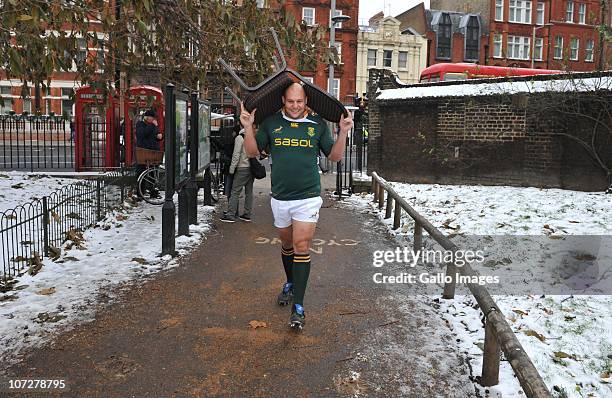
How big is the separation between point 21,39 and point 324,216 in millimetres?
7011

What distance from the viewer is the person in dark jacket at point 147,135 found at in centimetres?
1209

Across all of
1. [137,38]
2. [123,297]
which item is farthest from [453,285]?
[137,38]

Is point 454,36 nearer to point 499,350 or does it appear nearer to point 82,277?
point 82,277

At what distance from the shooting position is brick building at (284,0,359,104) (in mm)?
48562

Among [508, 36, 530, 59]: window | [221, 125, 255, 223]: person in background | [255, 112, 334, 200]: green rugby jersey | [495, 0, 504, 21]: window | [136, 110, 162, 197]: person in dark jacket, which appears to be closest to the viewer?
[255, 112, 334, 200]: green rugby jersey

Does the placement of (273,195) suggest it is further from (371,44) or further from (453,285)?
(371,44)

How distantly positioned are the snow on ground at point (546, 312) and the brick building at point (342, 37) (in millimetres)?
39463

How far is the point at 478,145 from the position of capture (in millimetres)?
14875

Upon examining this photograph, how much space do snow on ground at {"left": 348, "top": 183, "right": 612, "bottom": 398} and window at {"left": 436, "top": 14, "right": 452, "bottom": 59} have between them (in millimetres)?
46342

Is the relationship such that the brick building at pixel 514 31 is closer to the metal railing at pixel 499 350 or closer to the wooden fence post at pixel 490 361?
the metal railing at pixel 499 350

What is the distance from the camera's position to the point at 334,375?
4.05 metres

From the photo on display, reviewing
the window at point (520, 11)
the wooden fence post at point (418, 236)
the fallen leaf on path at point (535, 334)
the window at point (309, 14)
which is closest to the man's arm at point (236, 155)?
the wooden fence post at point (418, 236)

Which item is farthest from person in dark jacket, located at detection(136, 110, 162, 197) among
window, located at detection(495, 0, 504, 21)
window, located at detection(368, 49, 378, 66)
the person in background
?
window, located at detection(495, 0, 504, 21)

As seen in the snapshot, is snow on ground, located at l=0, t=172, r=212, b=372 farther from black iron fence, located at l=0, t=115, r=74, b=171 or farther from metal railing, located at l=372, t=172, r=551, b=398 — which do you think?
black iron fence, located at l=0, t=115, r=74, b=171
